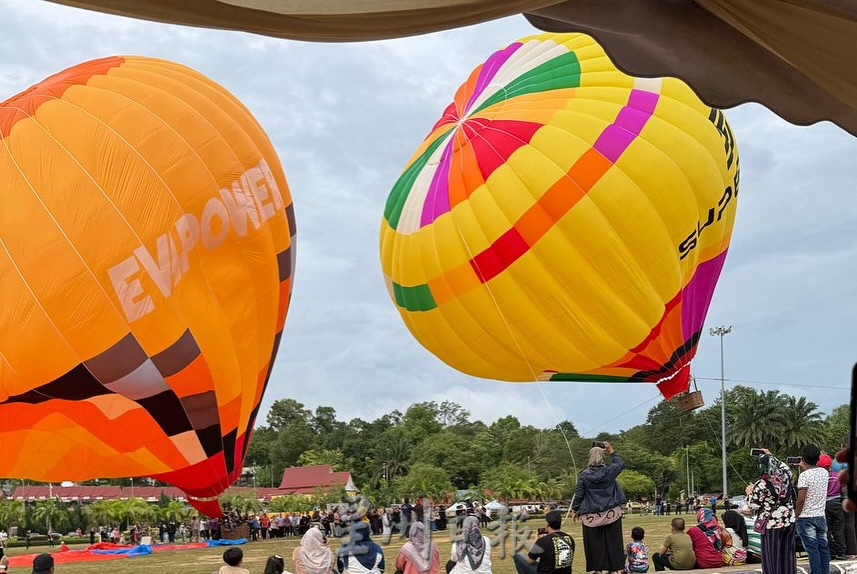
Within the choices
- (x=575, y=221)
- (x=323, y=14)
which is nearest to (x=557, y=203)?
(x=575, y=221)

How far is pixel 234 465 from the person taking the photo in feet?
43.1

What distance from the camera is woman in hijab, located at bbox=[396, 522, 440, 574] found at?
9219 millimetres

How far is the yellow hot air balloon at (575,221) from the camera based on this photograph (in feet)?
40.0

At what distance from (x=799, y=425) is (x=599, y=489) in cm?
6440

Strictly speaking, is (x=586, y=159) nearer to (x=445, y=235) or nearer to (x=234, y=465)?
(x=445, y=235)

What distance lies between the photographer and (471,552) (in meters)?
8.88

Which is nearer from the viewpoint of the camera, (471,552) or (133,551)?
(471,552)

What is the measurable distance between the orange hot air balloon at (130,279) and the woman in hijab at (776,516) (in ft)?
23.7

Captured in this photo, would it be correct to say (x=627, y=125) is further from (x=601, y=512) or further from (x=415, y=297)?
(x=601, y=512)

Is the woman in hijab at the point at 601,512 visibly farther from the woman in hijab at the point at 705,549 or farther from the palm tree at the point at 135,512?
the palm tree at the point at 135,512

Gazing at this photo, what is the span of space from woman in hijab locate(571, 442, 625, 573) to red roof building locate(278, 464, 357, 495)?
5270 centimetres

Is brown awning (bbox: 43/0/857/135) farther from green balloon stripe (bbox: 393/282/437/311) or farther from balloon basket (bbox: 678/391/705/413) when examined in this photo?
balloon basket (bbox: 678/391/705/413)

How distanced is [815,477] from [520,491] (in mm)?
40495

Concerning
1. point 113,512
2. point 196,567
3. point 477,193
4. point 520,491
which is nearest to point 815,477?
point 477,193
